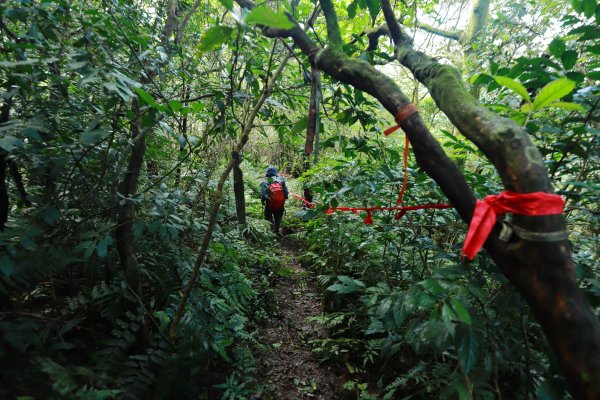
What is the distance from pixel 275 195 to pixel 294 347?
3.88 m

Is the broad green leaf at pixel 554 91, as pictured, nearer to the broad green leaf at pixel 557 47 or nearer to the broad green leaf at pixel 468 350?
the broad green leaf at pixel 557 47

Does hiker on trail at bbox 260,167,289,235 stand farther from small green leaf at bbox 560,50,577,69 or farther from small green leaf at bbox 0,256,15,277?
small green leaf at bbox 560,50,577,69

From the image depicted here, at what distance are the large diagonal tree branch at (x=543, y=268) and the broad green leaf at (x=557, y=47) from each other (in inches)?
30.1

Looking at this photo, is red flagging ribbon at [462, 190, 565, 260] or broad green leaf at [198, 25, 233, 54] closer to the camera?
red flagging ribbon at [462, 190, 565, 260]

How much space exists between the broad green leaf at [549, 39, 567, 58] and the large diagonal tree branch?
77cm

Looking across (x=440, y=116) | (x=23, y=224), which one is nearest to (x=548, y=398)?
(x=23, y=224)

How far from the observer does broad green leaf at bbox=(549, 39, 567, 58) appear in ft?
5.33

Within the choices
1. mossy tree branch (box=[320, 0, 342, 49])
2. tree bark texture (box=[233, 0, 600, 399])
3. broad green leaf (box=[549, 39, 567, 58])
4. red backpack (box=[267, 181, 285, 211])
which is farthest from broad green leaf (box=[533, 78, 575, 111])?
red backpack (box=[267, 181, 285, 211])

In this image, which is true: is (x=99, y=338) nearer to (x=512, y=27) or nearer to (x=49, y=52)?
(x=49, y=52)

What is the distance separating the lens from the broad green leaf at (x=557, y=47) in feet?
5.33

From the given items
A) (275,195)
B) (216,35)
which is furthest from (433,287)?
(275,195)

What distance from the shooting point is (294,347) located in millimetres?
3420

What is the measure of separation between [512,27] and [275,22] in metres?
5.06

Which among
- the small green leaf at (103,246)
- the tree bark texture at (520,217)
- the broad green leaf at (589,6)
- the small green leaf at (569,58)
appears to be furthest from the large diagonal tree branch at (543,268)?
the small green leaf at (103,246)
